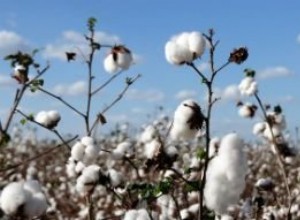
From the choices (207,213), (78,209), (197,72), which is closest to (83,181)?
(207,213)

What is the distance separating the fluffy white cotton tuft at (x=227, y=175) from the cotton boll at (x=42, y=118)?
2.10 metres

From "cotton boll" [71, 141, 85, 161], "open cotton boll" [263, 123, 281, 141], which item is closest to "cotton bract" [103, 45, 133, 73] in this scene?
"cotton boll" [71, 141, 85, 161]

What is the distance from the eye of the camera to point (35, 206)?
183 cm

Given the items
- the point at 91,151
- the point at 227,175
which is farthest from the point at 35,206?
the point at 91,151

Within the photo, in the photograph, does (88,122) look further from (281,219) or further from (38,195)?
(38,195)

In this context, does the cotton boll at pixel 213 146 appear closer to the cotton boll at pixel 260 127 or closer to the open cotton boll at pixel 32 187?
the open cotton boll at pixel 32 187

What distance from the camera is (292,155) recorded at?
15.2 ft

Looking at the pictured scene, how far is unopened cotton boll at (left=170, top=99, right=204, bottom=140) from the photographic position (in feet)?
7.64

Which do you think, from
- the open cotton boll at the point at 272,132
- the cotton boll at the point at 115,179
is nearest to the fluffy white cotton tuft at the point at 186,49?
the cotton boll at the point at 115,179

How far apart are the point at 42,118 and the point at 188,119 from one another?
1773mm

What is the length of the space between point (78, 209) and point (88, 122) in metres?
6.91

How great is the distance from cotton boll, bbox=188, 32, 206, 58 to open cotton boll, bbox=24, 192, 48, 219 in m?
1.01

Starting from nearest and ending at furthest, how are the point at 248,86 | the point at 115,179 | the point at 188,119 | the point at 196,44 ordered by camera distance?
1. the point at 188,119
2. the point at 196,44
3. the point at 115,179
4. the point at 248,86

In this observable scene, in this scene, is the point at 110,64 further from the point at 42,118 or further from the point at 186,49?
the point at 186,49
